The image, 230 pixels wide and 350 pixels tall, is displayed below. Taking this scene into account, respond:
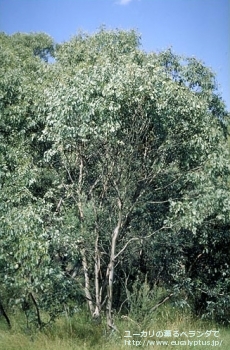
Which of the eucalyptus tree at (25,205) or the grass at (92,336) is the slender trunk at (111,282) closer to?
the grass at (92,336)

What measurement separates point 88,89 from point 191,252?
4.41 m

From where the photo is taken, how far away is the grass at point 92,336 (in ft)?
20.1

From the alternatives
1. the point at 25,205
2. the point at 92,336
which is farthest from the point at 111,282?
the point at 25,205

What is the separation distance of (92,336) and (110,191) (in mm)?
2812

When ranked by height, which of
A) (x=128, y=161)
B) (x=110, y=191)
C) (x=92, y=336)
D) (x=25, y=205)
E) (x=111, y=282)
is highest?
(x=128, y=161)

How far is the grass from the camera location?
612cm

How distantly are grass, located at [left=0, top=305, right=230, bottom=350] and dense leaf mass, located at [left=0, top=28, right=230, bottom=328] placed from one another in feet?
1.05

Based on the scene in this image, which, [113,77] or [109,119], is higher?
[113,77]

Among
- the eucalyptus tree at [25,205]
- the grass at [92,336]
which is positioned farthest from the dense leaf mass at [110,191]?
the grass at [92,336]

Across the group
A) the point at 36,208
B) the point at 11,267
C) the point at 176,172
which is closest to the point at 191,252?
the point at 176,172

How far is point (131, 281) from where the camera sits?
891 cm

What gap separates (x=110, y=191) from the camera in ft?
26.6

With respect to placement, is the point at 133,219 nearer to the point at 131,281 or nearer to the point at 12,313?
the point at 131,281

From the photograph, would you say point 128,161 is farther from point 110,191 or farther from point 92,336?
point 92,336
